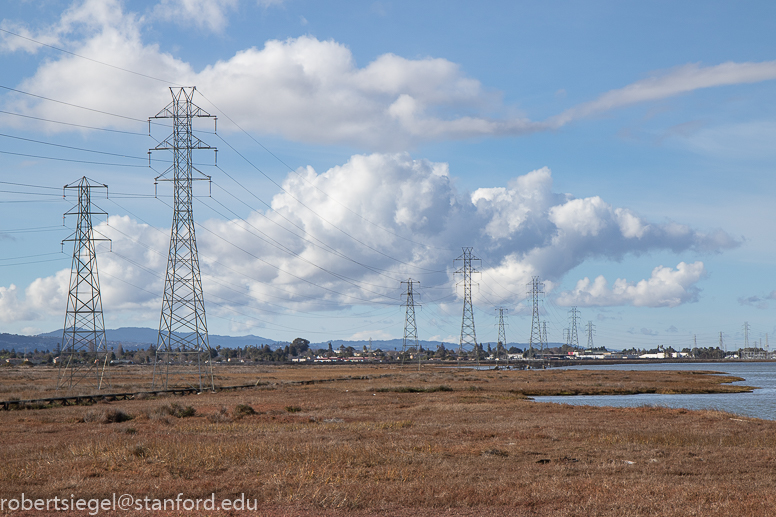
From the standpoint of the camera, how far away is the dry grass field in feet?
59.8

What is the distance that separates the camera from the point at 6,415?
4562 centimetres

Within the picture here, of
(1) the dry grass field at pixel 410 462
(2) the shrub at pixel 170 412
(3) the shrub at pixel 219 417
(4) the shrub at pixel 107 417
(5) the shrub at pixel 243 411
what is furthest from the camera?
(5) the shrub at pixel 243 411

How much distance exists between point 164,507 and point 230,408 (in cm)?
3327

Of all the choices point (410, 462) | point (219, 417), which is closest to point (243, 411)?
point (219, 417)

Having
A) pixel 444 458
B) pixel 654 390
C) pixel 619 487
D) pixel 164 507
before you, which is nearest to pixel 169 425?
pixel 444 458

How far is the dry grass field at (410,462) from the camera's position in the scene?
59.8 ft

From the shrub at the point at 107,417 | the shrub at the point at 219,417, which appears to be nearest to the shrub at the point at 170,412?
the shrub at the point at 107,417

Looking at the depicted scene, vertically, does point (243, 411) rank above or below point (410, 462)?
below

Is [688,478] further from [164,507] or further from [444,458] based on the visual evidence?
[164,507]

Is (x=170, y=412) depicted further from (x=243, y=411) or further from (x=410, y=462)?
(x=410, y=462)

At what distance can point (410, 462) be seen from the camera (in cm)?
2442

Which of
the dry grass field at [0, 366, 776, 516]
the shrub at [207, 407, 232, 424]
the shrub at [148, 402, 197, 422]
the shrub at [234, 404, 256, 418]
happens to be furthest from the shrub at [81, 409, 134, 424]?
the shrub at [234, 404, 256, 418]

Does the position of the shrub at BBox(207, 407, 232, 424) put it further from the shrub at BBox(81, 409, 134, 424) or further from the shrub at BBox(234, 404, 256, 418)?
the shrub at BBox(81, 409, 134, 424)

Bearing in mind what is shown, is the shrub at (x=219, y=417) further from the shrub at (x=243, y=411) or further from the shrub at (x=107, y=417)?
the shrub at (x=107, y=417)
